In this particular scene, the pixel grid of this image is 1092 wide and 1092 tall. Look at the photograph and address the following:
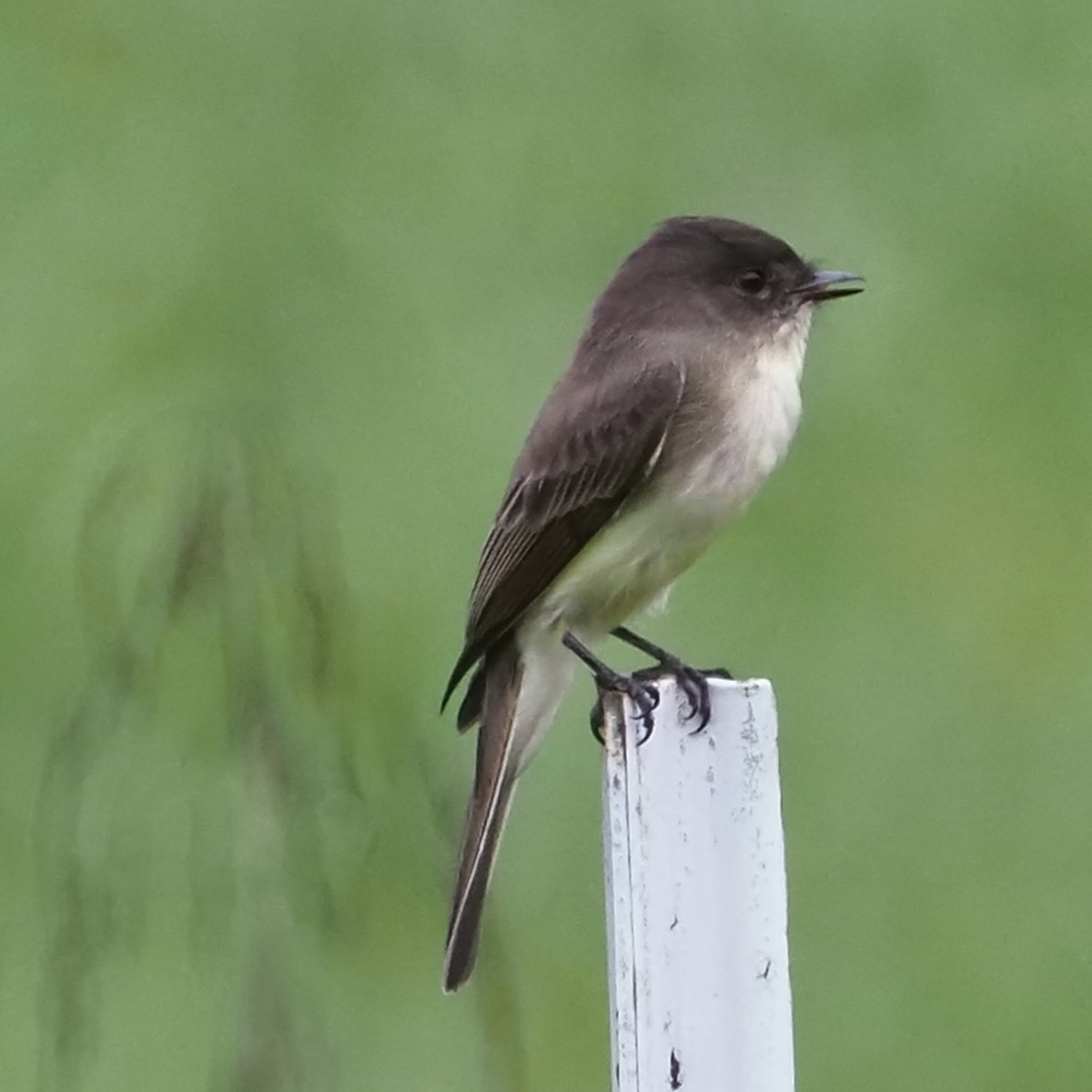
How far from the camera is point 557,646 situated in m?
4.65

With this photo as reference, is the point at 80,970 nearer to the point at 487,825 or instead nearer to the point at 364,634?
the point at 487,825

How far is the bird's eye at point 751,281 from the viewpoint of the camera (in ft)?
15.9

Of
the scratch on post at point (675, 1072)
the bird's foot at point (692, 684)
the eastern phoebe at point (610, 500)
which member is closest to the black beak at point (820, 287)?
the eastern phoebe at point (610, 500)

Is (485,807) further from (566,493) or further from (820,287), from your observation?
(820,287)

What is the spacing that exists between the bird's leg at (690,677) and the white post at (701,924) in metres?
0.09

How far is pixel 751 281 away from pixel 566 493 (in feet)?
1.94

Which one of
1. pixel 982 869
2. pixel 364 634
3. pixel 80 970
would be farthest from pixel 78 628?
pixel 80 970

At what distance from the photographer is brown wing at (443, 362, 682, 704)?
4.49 meters

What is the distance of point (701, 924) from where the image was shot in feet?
9.52

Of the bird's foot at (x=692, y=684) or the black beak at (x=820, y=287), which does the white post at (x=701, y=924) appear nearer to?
the bird's foot at (x=692, y=684)

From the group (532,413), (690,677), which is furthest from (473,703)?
(532,413)

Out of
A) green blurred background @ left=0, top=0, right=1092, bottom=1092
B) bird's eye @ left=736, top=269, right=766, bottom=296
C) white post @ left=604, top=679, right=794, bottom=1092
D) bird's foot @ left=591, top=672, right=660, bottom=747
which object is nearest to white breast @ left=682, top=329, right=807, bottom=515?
bird's eye @ left=736, top=269, right=766, bottom=296

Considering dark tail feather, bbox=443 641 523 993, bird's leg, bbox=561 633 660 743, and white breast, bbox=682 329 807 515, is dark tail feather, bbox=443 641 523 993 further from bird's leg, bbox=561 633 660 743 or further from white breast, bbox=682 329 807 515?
white breast, bbox=682 329 807 515

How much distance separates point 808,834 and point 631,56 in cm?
279
